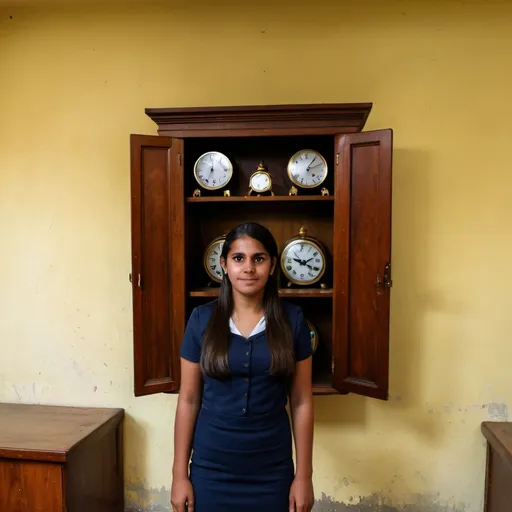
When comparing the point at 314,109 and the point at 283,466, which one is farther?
the point at 314,109

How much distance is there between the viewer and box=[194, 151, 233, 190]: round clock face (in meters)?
1.58

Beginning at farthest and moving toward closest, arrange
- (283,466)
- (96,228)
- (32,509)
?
(96,228), (32,509), (283,466)

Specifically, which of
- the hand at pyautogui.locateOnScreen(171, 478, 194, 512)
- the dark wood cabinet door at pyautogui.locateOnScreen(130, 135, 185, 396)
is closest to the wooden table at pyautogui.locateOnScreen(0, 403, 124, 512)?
the dark wood cabinet door at pyautogui.locateOnScreen(130, 135, 185, 396)

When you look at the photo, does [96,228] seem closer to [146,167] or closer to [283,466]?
[146,167]

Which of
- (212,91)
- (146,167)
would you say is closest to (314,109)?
(212,91)

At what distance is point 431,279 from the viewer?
5.44 feet

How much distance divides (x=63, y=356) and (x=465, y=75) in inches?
79.9

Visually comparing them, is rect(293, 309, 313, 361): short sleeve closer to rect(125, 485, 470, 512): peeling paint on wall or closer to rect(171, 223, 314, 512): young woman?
rect(171, 223, 314, 512): young woman

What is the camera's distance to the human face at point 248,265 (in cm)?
116

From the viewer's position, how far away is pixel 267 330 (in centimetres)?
117

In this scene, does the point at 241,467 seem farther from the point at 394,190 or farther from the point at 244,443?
the point at 394,190

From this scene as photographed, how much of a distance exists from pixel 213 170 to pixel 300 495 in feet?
3.70

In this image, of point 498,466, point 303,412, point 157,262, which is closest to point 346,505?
point 498,466

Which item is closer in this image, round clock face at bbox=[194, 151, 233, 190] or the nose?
the nose
